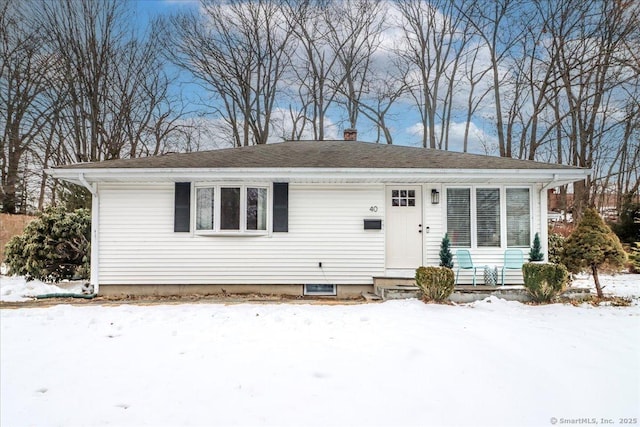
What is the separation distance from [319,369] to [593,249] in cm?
619

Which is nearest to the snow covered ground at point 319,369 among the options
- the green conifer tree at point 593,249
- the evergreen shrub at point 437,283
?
the evergreen shrub at point 437,283

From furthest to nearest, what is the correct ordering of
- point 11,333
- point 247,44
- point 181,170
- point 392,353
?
point 247,44, point 181,170, point 11,333, point 392,353

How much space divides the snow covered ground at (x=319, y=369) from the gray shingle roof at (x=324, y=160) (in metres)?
3.07

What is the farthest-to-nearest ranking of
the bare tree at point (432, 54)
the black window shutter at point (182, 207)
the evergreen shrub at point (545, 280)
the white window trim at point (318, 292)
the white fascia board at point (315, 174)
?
1. the bare tree at point (432, 54)
2. the white window trim at point (318, 292)
3. the black window shutter at point (182, 207)
4. the white fascia board at point (315, 174)
5. the evergreen shrub at point (545, 280)

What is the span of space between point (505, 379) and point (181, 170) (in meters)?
6.31

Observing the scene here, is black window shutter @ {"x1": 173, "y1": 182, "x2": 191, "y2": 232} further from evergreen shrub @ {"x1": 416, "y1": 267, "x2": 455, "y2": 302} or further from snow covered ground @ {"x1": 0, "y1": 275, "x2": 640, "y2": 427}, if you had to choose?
evergreen shrub @ {"x1": 416, "y1": 267, "x2": 455, "y2": 302}

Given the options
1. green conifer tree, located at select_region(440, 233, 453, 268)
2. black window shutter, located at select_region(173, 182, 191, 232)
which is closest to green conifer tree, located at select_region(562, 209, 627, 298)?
green conifer tree, located at select_region(440, 233, 453, 268)

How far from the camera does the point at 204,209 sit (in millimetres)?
8086

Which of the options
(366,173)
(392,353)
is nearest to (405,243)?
(366,173)

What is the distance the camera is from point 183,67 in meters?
19.2

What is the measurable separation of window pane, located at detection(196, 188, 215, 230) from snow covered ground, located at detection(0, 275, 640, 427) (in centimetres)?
241

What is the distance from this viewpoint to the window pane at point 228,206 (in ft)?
26.4

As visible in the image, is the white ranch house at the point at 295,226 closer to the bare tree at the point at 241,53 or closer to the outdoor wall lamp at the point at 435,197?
the outdoor wall lamp at the point at 435,197

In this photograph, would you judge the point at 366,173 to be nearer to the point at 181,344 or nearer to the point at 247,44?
the point at 181,344
